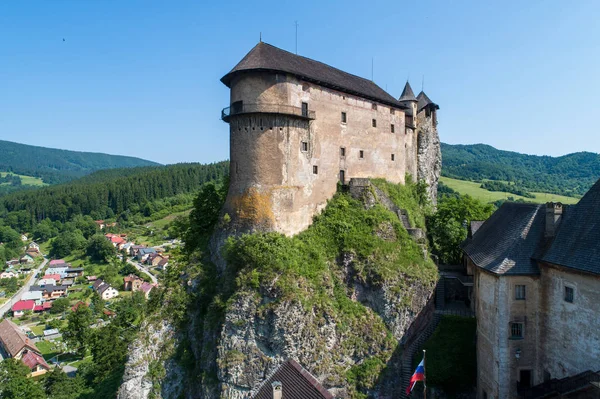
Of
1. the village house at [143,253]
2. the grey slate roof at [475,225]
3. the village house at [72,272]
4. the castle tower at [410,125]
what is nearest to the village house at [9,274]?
the village house at [72,272]

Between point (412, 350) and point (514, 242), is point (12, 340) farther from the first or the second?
point (514, 242)

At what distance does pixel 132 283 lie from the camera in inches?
4264

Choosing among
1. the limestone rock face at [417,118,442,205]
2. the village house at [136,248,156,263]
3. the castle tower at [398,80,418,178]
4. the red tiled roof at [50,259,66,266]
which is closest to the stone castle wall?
the castle tower at [398,80,418,178]

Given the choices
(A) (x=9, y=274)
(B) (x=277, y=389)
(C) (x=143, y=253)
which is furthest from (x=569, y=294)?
(A) (x=9, y=274)

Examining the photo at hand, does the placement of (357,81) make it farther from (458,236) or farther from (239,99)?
(458,236)

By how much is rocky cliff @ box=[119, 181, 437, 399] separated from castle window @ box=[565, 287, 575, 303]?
1196cm

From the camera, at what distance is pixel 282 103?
117ft

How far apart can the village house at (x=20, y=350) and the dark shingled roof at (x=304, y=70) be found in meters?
59.4

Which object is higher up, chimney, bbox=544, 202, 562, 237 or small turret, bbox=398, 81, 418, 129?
small turret, bbox=398, 81, 418, 129

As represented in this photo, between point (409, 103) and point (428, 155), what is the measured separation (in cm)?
761

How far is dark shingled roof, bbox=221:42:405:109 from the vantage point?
3538 cm

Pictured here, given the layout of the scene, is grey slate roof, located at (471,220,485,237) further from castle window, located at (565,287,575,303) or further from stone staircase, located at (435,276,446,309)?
castle window, located at (565,287,575,303)

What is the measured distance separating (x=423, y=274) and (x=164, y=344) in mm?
24208

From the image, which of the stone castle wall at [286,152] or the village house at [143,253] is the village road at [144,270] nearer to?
the village house at [143,253]
